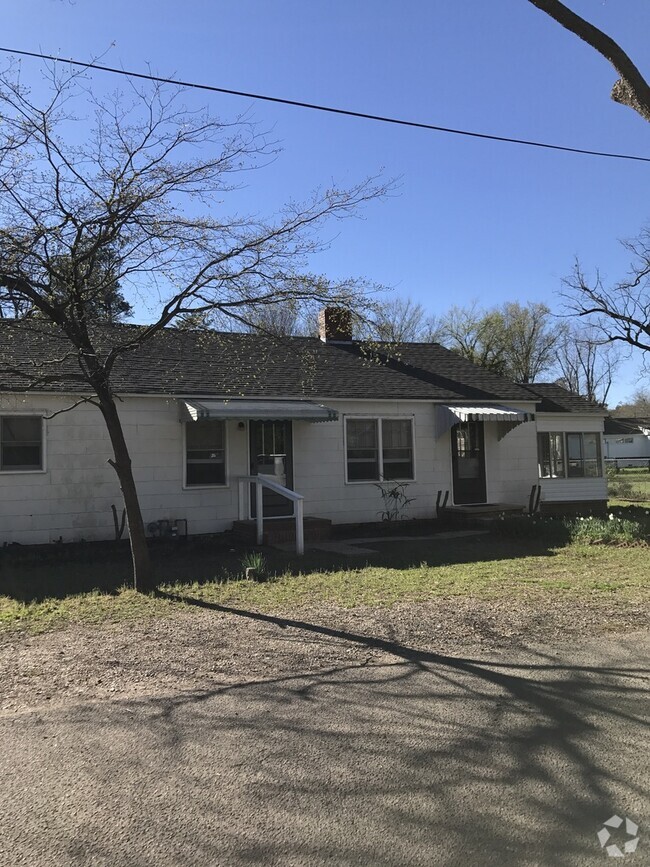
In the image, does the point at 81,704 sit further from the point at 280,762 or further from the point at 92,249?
the point at 92,249

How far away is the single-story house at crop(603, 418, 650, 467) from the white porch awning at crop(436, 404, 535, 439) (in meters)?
46.5

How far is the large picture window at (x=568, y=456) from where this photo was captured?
1877cm

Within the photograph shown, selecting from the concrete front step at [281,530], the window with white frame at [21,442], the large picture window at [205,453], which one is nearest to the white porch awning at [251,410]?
the large picture window at [205,453]

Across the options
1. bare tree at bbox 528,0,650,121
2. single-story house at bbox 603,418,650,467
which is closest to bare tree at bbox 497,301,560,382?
single-story house at bbox 603,418,650,467

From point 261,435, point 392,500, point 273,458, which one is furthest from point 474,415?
point 261,435

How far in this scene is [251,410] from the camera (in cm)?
1273

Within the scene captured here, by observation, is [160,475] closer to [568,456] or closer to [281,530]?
[281,530]

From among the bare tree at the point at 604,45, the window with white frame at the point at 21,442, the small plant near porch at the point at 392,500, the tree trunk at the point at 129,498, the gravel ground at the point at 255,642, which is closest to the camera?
the gravel ground at the point at 255,642

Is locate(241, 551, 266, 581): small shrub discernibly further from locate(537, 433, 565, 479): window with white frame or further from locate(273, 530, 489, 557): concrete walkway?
locate(537, 433, 565, 479): window with white frame

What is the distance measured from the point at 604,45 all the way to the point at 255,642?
686 centimetres

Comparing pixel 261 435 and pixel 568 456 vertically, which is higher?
pixel 261 435

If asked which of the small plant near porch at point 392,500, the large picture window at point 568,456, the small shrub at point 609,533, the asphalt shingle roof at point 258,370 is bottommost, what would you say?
the small shrub at point 609,533

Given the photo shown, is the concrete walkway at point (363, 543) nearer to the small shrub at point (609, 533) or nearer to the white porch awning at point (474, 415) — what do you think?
the small shrub at point (609, 533)

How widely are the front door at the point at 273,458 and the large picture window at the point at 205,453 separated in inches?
25.4
